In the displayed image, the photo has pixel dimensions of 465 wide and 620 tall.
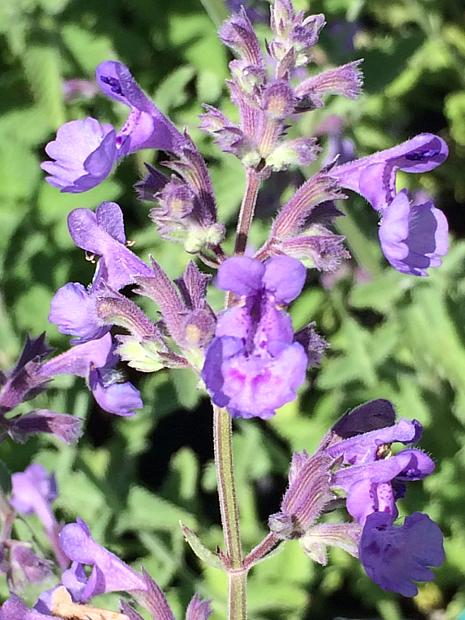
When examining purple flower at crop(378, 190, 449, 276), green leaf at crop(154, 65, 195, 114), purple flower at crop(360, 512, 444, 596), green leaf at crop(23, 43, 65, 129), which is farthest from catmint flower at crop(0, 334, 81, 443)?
green leaf at crop(23, 43, 65, 129)

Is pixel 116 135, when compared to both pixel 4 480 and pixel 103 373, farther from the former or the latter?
pixel 4 480

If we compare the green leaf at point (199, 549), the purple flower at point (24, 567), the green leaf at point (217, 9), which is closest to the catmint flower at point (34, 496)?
the purple flower at point (24, 567)

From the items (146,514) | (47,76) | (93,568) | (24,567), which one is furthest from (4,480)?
(47,76)

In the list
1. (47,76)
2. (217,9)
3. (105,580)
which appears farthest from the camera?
(47,76)

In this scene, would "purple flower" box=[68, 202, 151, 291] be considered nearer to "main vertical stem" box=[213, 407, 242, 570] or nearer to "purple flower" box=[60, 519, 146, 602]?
"main vertical stem" box=[213, 407, 242, 570]

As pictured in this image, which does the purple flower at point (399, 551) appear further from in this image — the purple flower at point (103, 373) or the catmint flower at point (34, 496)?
the catmint flower at point (34, 496)
